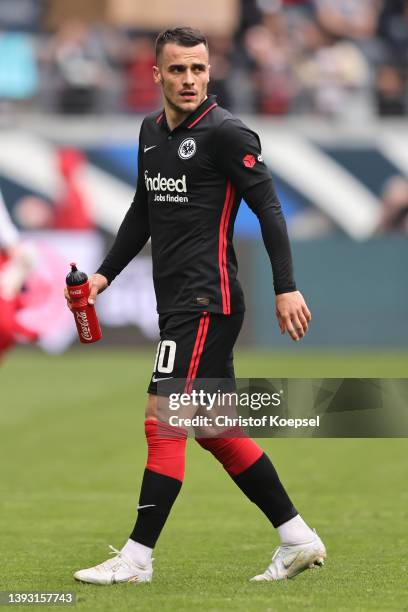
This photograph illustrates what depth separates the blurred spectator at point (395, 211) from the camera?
71.7 ft

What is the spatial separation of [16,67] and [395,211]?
6.67 m

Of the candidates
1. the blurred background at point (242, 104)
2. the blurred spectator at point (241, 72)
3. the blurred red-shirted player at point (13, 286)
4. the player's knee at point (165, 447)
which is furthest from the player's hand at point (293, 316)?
the blurred spectator at point (241, 72)

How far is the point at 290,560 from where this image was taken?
234 inches

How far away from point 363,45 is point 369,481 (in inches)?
637

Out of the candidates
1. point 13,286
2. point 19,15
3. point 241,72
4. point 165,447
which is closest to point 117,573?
point 165,447

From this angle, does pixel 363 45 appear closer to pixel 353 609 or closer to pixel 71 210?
pixel 71 210

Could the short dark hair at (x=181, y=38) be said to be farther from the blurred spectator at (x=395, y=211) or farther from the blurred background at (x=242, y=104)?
the blurred background at (x=242, y=104)

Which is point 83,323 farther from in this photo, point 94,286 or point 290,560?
point 290,560

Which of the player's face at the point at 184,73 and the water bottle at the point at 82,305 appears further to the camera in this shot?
the water bottle at the point at 82,305

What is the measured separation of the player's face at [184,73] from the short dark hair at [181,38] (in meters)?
0.02

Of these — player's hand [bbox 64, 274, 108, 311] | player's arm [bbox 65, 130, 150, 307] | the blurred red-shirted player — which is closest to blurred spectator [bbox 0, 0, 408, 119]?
the blurred red-shirted player

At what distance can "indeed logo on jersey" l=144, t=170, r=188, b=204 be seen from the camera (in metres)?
5.86

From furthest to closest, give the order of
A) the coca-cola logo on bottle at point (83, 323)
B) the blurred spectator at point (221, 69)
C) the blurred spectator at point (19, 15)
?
the blurred spectator at point (19, 15) → the blurred spectator at point (221, 69) → the coca-cola logo on bottle at point (83, 323)

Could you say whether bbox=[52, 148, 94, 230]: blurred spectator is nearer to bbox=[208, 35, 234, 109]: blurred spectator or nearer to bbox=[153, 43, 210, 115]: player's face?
bbox=[208, 35, 234, 109]: blurred spectator
